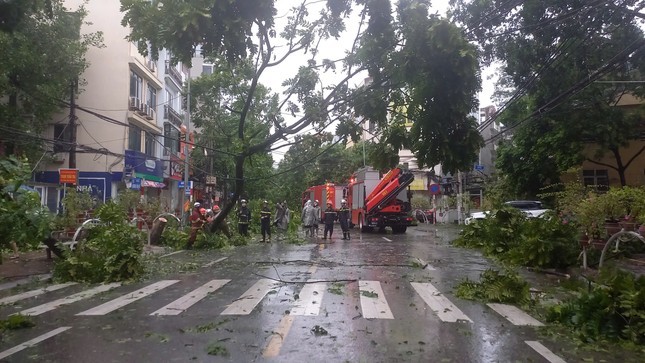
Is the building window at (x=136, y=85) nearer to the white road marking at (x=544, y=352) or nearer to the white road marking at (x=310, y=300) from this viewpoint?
the white road marking at (x=310, y=300)

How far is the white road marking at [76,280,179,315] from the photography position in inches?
330

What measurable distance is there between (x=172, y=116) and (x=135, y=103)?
9.36 m

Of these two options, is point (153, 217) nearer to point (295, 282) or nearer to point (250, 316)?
point (295, 282)

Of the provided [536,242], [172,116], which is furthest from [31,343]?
[172,116]

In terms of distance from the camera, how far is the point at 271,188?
54.5m

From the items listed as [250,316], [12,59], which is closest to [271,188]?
[12,59]

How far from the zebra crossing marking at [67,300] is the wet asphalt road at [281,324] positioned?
0.16 m

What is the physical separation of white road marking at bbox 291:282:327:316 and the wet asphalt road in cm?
2

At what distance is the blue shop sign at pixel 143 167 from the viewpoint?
30.3 m

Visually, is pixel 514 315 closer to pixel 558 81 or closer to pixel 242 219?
pixel 242 219

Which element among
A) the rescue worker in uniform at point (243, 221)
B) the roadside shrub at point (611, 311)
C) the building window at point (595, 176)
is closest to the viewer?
the roadside shrub at point (611, 311)

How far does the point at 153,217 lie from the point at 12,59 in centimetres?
788

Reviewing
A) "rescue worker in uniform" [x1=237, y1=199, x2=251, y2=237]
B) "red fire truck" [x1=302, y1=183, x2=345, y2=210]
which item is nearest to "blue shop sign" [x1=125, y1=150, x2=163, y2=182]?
"rescue worker in uniform" [x1=237, y1=199, x2=251, y2=237]

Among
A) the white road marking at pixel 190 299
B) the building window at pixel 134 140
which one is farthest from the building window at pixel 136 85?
the white road marking at pixel 190 299
